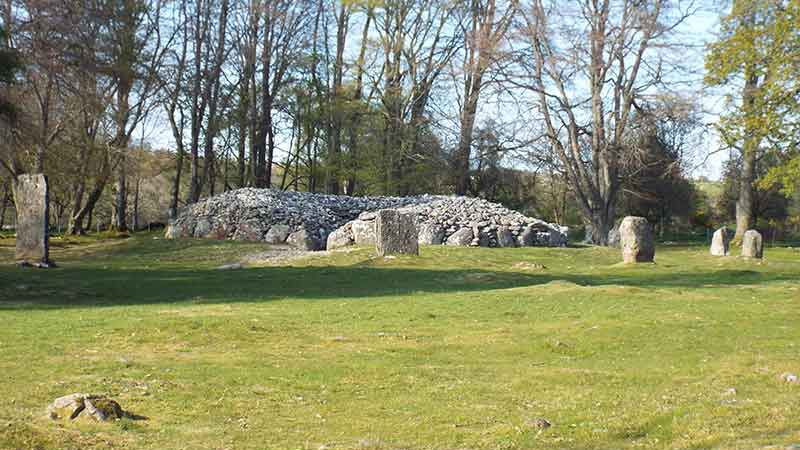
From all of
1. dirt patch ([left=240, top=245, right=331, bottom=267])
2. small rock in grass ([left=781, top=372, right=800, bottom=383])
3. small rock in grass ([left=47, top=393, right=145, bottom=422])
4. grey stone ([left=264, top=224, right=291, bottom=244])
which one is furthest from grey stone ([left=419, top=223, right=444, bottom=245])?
small rock in grass ([left=47, top=393, right=145, bottom=422])

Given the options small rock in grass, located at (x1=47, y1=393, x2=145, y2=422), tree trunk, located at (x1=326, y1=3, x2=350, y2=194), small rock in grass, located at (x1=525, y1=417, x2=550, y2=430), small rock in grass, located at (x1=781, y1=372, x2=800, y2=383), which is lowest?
small rock in grass, located at (x1=525, y1=417, x2=550, y2=430)

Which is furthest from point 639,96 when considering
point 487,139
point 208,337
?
point 208,337

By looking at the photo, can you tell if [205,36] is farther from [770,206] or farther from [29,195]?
[770,206]

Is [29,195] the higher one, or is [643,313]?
[29,195]

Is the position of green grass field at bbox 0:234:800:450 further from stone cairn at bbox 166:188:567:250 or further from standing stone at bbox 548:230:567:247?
standing stone at bbox 548:230:567:247

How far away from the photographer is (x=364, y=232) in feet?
115

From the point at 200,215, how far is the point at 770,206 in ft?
132

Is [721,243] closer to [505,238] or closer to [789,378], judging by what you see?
[505,238]

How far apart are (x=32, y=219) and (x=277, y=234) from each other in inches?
528

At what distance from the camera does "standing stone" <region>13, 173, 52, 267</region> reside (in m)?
26.1

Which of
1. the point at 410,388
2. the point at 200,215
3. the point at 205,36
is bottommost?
the point at 410,388

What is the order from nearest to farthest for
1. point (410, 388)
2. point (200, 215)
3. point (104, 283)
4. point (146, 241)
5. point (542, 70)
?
point (410, 388) → point (104, 283) → point (146, 241) → point (200, 215) → point (542, 70)

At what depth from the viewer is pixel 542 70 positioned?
148 feet

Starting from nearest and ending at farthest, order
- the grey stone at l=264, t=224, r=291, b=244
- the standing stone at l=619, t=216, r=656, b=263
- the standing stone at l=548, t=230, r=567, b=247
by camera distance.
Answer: the standing stone at l=619, t=216, r=656, b=263
the standing stone at l=548, t=230, r=567, b=247
the grey stone at l=264, t=224, r=291, b=244
